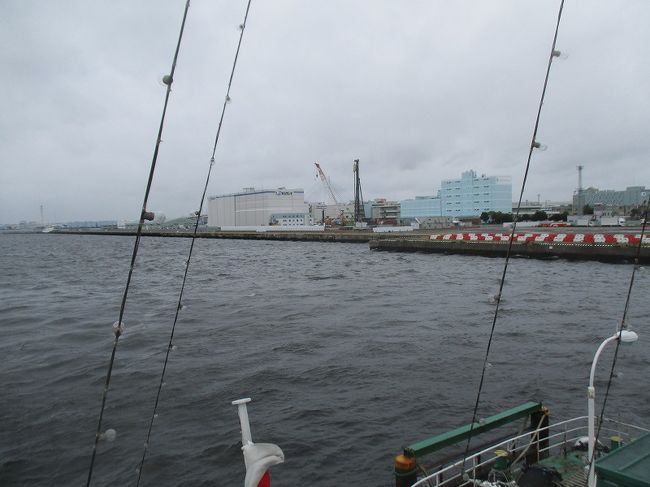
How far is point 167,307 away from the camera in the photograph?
17938 mm

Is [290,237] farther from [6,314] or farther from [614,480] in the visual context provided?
[614,480]

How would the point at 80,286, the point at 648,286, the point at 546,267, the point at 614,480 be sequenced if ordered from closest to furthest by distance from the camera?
the point at 614,480 → the point at 648,286 → the point at 80,286 → the point at 546,267

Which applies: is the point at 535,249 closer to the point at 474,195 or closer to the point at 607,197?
the point at 474,195

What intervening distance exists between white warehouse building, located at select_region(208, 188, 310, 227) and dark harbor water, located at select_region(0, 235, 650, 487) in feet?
353

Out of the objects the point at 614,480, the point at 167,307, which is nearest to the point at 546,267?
the point at 167,307

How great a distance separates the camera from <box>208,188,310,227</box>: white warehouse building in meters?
127

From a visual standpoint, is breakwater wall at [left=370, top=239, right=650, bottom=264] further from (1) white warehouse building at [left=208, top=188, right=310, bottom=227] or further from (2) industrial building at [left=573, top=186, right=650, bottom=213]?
(2) industrial building at [left=573, top=186, right=650, bottom=213]

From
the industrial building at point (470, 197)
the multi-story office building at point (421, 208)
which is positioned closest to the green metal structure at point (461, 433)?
the industrial building at point (470, 197)

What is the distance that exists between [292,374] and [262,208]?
421ft

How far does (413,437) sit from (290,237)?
70.4 m

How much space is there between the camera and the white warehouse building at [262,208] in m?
127

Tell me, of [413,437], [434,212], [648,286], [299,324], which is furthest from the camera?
[434,212]

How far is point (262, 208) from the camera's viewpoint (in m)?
136

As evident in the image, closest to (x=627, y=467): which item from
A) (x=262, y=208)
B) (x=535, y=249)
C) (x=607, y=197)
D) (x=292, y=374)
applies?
(x=292, y=374)
